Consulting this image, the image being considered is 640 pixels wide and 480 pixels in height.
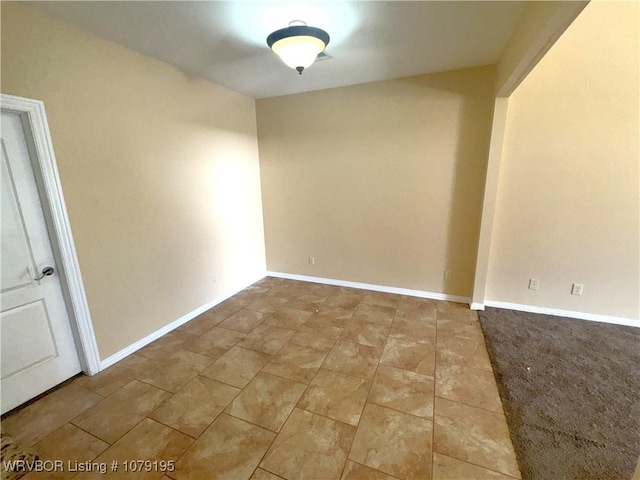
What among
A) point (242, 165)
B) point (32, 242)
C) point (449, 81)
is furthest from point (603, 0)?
point (32, 242)

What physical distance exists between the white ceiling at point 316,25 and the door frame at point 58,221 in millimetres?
658

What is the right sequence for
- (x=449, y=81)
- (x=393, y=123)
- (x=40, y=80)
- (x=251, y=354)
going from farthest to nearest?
1. (x=393, y=123)
2. (x=449, y=81)
3. (x=251, y=354)
4. (x=40, y=80)

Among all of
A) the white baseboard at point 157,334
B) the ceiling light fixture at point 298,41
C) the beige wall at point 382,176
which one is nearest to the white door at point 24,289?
the white baseboard at point 157,334

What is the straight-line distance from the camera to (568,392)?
1971mm

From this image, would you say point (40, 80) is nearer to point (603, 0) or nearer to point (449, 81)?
point (449, 81)

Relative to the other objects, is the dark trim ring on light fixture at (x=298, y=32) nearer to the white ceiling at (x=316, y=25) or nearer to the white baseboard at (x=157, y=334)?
the white ceiling at (x=316, y=25)

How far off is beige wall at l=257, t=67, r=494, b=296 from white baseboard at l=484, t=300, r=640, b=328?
40cm

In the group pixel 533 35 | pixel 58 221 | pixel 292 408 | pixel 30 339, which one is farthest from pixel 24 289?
pixel 533 35

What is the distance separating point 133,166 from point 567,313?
461 cm

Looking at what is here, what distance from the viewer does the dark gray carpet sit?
4.94 feet

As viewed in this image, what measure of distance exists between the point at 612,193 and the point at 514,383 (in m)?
2.12

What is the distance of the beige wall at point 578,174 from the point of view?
8.11ft

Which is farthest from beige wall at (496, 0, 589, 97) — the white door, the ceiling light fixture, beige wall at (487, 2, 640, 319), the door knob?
the door knob

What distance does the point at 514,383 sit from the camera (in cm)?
205
